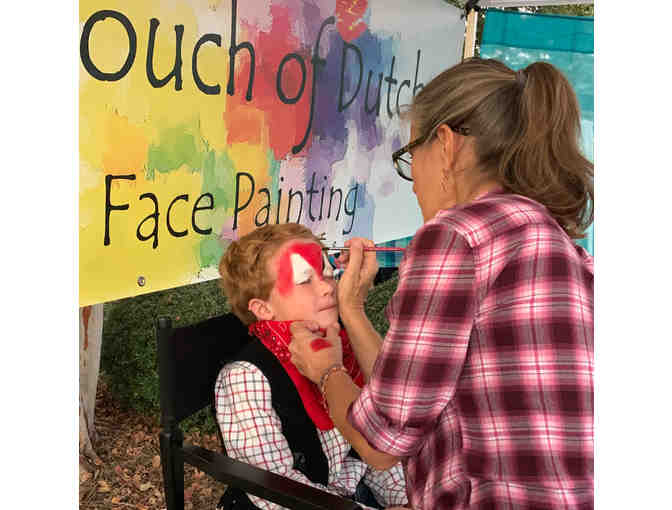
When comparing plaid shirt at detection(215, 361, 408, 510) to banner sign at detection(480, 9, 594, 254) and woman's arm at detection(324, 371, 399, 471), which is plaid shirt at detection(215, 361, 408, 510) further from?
banner sign at detection(480, 9, 594, 254)

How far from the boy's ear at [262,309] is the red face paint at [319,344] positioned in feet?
0.62

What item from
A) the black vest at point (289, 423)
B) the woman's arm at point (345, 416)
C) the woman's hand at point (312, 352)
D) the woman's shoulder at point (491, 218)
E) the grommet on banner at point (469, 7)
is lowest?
the black vest at point (289, 423)

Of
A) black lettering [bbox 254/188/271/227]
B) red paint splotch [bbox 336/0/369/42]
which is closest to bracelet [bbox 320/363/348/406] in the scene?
black lettering [bbox 254/188/271/227]

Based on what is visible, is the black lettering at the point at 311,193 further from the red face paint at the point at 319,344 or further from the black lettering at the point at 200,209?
the red face paint at the point at 319,344

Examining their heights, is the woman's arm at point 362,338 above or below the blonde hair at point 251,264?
below

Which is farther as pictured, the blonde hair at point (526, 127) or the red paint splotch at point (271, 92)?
the red paint splotch at point (271, 92)

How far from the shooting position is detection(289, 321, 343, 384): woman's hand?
1244 millimetres

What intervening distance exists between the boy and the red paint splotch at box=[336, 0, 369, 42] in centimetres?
69

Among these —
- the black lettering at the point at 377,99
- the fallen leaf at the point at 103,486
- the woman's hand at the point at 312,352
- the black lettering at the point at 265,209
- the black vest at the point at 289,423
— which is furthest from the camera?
the black lettering at the point at 377,99

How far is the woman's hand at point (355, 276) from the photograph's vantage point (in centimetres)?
136

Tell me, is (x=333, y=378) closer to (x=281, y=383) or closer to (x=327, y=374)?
(x=327, y=374)

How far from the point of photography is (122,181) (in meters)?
1.26

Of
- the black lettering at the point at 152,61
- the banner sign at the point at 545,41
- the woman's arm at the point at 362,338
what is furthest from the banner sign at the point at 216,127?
the banner sign at the point at 545,41
